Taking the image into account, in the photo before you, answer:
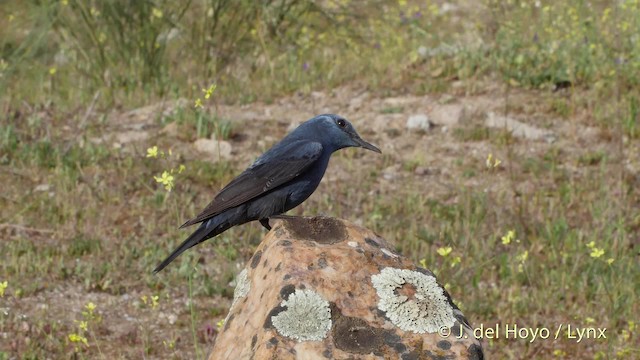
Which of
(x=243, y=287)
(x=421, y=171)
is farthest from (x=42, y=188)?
(x=243, y=287)

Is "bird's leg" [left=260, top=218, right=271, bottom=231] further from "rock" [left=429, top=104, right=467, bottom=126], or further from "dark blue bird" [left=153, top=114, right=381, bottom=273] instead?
"rock" [left=429, top=104, right=467, bottom=126]

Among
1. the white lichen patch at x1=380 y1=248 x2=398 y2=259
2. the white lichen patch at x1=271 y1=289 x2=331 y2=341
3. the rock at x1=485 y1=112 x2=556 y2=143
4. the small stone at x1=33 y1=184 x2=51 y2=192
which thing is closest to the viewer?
the white lichen patch at x1=271 y1=289 x2=331 y2=341

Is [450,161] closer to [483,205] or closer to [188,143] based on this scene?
[483,205]

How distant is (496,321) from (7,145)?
4098 mm

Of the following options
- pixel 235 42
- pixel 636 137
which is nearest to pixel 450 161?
pixel 636 137

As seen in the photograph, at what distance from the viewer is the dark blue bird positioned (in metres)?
4.28

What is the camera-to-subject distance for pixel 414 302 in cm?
327

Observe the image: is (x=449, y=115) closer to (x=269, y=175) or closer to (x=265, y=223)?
(x=265, y=223)

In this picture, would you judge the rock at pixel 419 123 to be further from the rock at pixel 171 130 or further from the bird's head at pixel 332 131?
the bird's head at pixel 332 131

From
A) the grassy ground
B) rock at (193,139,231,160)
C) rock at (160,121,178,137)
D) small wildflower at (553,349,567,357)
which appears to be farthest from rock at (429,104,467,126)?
small wildflower at (553,349,567,357)

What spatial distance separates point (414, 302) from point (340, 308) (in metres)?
→ 0.25

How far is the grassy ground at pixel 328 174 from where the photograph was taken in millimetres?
5465

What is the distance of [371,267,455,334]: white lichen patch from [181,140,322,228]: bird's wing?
101cm

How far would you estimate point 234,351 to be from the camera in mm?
3291
